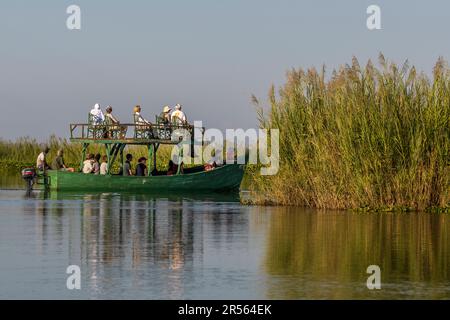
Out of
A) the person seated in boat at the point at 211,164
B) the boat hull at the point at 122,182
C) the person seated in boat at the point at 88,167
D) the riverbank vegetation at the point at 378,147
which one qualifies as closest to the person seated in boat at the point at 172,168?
the person seated in boat at the point at 211,164

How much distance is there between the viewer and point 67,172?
140 ft

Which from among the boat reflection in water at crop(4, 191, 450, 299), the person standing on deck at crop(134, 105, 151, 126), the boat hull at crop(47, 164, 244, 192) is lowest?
the boat reflection in water at crop(4, 191, 450, 299)

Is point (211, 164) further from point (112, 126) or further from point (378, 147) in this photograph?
point (378, 147)

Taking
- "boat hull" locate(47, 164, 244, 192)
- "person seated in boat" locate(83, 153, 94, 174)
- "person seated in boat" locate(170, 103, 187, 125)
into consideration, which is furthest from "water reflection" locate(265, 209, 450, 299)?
"person seated in boat" locate(83, 153, 94, 174)

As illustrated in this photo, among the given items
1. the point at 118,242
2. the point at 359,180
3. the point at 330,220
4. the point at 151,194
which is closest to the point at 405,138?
the point at 359,180

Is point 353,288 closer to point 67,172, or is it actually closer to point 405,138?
point 405,138

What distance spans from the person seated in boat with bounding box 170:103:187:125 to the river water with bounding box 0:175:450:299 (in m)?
12.7

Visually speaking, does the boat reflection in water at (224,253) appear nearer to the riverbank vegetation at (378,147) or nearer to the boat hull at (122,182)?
the riverbank vegetation at (378,147)

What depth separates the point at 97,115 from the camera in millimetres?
43094

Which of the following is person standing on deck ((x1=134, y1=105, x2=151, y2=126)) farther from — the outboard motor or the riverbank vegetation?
the riverbank vegetation

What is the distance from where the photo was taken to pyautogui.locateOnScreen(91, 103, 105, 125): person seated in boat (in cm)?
4303

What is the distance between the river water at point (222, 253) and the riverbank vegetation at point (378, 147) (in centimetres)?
112

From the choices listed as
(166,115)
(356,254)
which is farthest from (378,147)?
(166,115)

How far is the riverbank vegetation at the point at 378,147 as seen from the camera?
2912 cm
